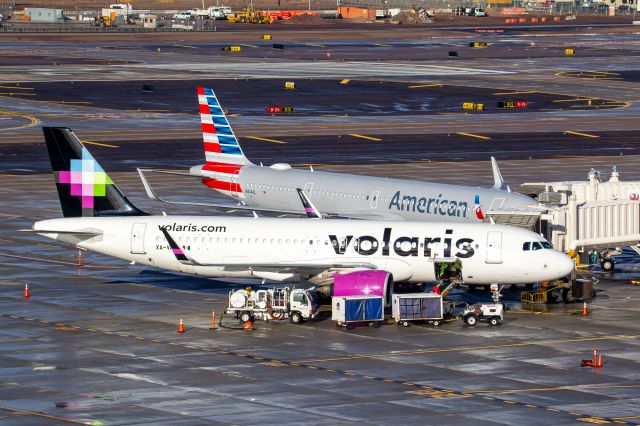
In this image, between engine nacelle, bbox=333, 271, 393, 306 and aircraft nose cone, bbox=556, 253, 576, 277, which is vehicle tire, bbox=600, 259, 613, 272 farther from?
engine nacelle, bbox=333, 271, 393, 306

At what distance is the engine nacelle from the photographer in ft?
199

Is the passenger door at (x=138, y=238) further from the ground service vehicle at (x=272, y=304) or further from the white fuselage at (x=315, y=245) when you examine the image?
the ground service vehicle at (x=272, y=304)

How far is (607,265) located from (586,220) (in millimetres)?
7217

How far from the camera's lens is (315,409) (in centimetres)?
4638

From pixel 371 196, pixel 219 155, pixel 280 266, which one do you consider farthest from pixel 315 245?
pixel 219 155

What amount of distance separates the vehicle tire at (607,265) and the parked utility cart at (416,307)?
18.5 meters

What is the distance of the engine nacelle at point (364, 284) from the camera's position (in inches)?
2387

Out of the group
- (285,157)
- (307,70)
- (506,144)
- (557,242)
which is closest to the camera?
(557,242)

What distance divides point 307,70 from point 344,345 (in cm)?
14483

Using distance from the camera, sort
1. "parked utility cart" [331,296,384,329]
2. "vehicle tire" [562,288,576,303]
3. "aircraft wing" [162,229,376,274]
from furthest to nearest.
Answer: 1. "vehicle tire" [562,288,576,303]
2. "aircraft wing" [162,229,376,274]
3. "parked utility cart" [331,296,384,329]

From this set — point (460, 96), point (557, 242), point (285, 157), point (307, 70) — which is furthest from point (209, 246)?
point (307, 70)

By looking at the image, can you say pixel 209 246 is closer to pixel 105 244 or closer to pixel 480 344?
pixel 105 244

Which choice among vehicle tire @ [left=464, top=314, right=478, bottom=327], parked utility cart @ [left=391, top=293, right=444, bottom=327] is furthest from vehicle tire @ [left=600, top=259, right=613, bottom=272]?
parked utility cart @ [left=391, top=293, right=444, bottom=327]

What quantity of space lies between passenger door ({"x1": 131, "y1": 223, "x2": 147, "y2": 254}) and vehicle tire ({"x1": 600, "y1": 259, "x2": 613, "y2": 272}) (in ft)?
87.5
